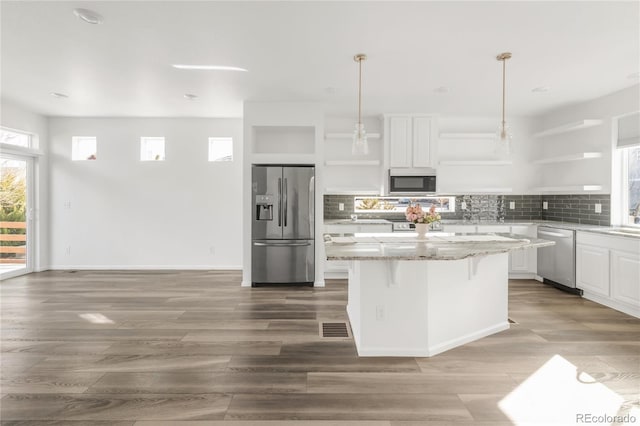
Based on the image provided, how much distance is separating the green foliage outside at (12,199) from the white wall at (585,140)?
8.40 meters

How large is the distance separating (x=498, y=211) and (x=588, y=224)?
50.8 inches

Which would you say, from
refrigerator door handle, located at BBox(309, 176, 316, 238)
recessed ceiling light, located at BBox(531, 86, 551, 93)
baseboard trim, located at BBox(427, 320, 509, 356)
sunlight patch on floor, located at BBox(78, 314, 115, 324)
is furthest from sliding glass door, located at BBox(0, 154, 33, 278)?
recessed ceiling light, located at BBox(531, 86, 551, 93)

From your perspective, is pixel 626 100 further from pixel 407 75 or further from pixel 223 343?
pixel 223 343

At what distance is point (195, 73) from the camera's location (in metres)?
4.00

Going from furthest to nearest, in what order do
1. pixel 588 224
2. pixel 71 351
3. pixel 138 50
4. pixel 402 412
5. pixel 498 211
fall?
pixel 498 211 < pixel 588 224 < pixel 138 50 < pixel 71 351 < pixel 402 412

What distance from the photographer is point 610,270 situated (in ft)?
13.6

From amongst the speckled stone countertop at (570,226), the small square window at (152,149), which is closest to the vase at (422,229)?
the speckled stone countertop at (570,226)

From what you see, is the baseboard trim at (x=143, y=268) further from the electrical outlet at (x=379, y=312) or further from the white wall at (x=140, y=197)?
the electrical outlet at (x=379, y=312)

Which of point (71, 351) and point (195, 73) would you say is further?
point (195, 73)

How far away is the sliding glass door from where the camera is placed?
18.5 feet

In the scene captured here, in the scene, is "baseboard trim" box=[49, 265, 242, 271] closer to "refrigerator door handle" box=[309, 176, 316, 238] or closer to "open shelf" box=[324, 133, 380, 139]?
"refrigerator door handle" box=[309, 176, 316, 238]

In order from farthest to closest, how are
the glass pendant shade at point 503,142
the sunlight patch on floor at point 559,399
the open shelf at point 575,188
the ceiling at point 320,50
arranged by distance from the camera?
1. the open shelf at point 575,188
2. the glass pendant shade at point 503,142
3. the ceiling at point 320,50
4. the sunlight patch on floor at point 559,399

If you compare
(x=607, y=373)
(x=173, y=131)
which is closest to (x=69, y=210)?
(x=173, y=131)

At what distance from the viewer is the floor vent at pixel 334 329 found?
3.37 meters
